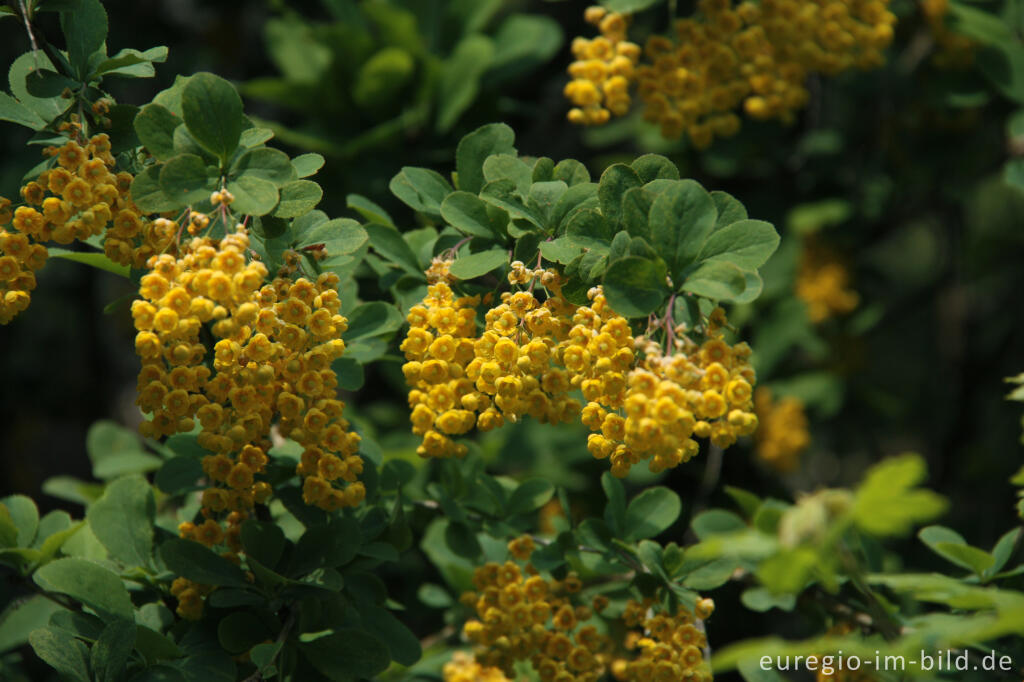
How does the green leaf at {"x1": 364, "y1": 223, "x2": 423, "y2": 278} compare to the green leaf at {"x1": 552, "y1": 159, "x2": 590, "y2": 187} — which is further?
the green leaf at {"x1": 364, "y1": 223, "x2": 423, "y2": 278}

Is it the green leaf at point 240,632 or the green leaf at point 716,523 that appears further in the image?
the green leaf at point 716,523

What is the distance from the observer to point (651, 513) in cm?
183

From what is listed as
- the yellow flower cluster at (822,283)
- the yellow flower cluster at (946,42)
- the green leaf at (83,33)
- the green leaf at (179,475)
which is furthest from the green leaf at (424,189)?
the yellow flower cluster at (822,283)

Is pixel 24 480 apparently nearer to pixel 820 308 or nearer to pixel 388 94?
pixel 388 94

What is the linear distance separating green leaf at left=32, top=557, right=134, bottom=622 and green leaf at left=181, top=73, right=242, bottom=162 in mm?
766

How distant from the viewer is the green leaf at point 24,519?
1.84 meters

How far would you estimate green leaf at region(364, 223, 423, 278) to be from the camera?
5.96 ft

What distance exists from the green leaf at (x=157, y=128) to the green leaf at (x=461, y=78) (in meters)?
1.35

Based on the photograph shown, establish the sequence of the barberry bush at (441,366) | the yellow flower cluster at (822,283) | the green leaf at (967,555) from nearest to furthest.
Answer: the barberry bush at (441,366) < the green leaf at (967,555) < the yellow flower cluster at (822,283)

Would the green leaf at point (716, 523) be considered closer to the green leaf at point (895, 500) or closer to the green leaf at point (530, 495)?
the green leaf at point (530, 495)

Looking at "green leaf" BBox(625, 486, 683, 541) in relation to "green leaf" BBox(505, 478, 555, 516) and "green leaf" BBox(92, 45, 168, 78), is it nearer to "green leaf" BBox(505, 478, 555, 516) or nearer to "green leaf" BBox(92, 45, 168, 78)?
"green leaf" BBox(505, 478, 555, 516)

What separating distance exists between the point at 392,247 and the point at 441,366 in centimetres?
43

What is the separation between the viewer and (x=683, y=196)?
4.62ft

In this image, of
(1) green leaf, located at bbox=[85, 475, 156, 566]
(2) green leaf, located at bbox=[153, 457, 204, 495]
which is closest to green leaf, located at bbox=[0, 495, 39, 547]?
(1) green leaf, located at bbox=[85, 475, 156, 566]
